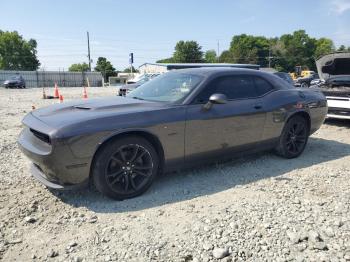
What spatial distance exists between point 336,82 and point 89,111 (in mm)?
7675

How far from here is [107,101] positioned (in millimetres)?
4605

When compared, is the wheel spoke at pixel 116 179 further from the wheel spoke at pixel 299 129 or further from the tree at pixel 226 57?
the tree at pixel 226 57

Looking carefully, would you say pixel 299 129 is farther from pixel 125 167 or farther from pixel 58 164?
pixel 58 164

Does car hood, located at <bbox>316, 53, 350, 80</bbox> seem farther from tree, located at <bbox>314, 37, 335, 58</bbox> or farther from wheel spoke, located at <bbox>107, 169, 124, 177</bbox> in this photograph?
tree, located at <bbox>314, 37, 335, 58</bbox>

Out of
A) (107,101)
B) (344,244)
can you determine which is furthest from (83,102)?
(344,244)

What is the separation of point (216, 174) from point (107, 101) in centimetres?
181

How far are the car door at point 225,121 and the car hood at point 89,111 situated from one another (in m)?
0.53

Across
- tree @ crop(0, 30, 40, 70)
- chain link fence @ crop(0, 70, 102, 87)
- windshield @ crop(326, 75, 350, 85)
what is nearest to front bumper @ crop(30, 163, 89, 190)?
windshield @ crop(326, 75, 350, 85)

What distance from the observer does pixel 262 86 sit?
17.8 ft

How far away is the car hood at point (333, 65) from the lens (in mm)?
9609

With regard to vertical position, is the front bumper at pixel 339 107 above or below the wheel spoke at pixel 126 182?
above

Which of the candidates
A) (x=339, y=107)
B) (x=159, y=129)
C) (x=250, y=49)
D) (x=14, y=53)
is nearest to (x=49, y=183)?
(x=159, y=129)

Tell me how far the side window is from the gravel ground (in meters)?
1.19

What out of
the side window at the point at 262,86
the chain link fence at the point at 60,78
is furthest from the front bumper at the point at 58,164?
the chain link fence at the point at 60,78
